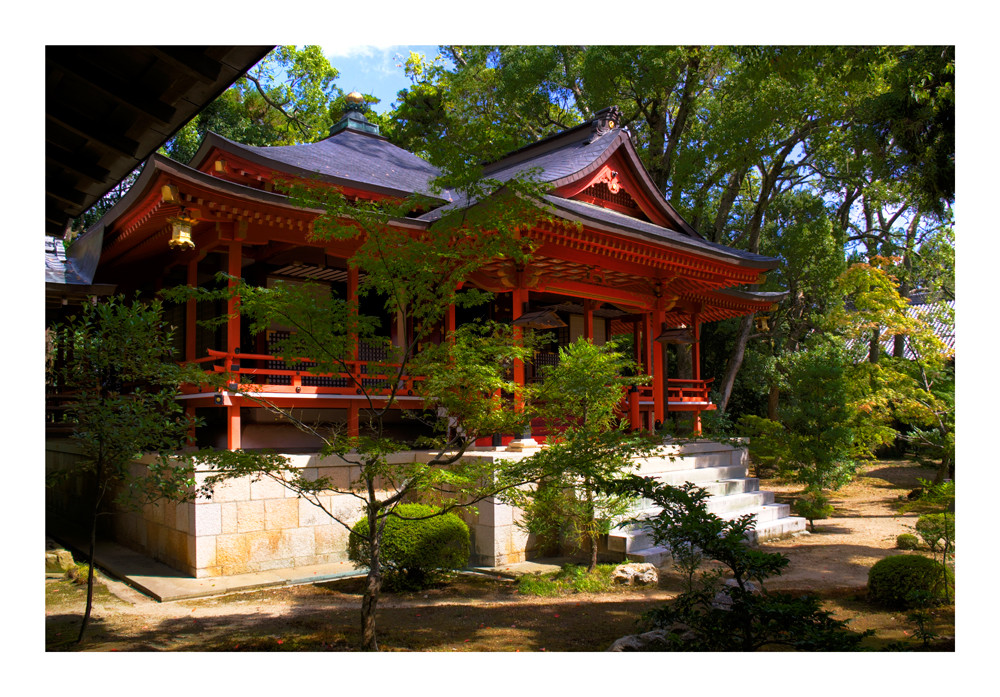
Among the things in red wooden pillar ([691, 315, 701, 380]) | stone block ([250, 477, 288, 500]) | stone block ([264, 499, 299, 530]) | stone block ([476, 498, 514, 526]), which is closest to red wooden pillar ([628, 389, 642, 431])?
red wooden pillar ([691, 315, 701, 380])

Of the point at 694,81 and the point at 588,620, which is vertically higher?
the point at 694,81

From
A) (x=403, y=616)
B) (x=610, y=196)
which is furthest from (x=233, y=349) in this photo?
(x=610, y=196)

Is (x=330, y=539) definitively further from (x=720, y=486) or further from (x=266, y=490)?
(x=720, y=486)

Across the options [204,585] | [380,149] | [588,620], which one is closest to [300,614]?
[204,585]

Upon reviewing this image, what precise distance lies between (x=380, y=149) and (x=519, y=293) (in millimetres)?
5815

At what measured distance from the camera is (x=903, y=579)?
6.46m

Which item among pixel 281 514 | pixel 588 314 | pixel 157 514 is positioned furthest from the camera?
pixel 588 314

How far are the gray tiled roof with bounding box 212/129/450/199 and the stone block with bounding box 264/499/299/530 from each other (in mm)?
4430

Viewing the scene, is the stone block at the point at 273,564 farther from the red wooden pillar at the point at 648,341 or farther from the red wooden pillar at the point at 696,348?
the red wooden pillar at the point at 696,348

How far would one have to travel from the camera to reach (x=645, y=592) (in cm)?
724

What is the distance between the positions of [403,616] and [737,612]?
311 centimetres

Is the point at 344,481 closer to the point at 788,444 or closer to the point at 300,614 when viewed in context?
the point at 300,614

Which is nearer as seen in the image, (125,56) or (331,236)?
(125,56)

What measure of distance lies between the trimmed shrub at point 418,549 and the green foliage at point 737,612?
9.34ft
